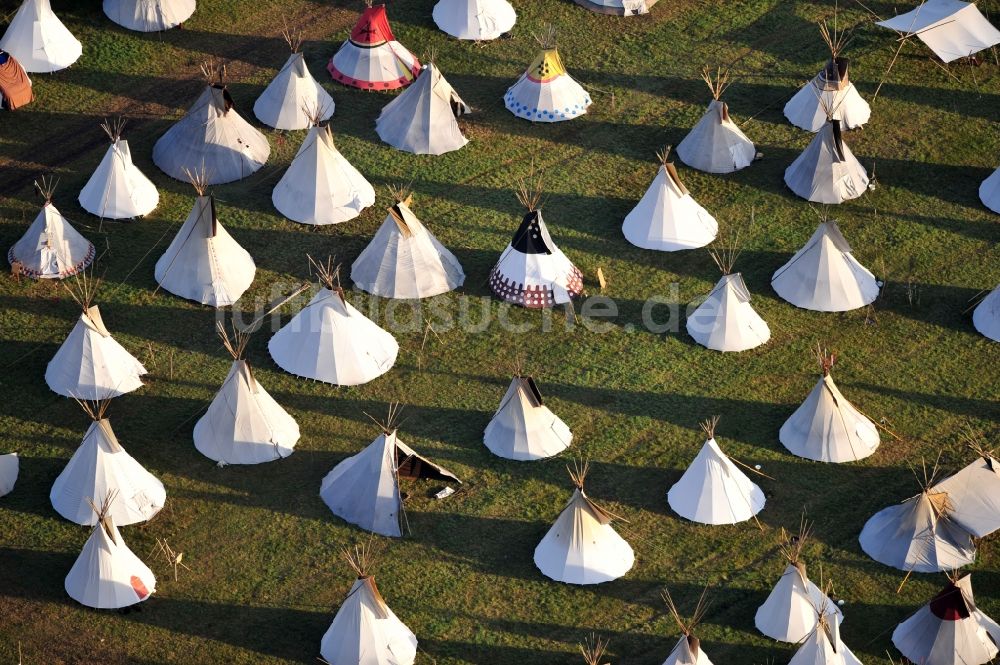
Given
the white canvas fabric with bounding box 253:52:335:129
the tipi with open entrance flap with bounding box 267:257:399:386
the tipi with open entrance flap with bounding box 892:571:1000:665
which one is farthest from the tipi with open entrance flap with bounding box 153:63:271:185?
the tipi with open entrance flap with bounding box 892:571:1000:665

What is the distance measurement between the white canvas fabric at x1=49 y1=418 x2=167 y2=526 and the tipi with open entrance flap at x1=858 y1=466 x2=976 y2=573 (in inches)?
552

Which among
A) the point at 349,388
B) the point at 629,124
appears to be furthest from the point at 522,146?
the point at 349,388

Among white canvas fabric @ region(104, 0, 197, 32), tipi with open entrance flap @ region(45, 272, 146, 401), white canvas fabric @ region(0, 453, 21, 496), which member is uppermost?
white canvas fabric @ region(104, 0, 197, 32)

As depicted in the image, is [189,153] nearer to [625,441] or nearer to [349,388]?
[349,388]

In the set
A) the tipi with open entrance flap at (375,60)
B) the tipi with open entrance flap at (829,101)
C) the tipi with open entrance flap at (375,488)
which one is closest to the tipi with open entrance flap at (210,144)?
the tipi with open entrance flap at (375,60)

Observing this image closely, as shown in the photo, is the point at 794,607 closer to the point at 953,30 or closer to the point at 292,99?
the point at 292,99

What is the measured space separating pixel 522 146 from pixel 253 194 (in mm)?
6684

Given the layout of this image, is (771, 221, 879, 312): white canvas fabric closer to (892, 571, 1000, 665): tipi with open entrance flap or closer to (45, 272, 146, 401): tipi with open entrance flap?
(892, 571, 1000, 665): tipi with open entrance flap

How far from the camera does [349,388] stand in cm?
3791

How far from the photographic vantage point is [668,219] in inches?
1623

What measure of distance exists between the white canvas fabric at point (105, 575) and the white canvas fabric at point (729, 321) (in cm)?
1328

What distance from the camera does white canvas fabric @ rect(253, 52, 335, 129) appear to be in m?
44.0

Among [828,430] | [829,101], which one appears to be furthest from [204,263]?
[829,101]

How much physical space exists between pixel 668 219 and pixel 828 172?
437cm
